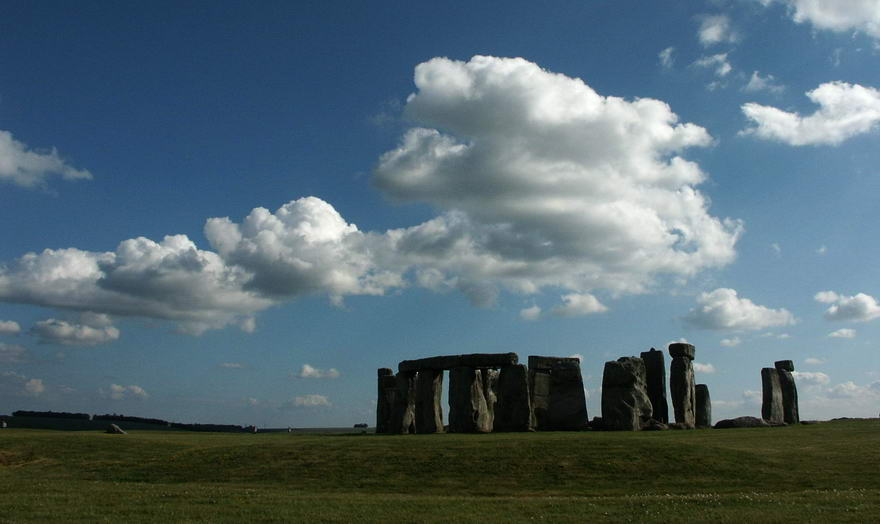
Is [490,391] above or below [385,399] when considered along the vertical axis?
above

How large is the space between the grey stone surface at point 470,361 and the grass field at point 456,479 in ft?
29.1

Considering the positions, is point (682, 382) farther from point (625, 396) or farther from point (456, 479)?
point (456, 479)

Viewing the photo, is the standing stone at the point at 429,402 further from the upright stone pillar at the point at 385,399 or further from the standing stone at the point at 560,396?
the standing stone at the point at 560,396

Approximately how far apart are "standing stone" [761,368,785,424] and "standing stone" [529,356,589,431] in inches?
445

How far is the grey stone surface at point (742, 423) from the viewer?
36.7 meters

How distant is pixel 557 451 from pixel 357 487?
264 inches

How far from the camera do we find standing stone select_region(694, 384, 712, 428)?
4294 cm

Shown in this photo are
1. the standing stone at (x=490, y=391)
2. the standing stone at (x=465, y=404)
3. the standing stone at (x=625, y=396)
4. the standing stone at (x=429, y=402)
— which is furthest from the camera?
the standing stone at (x=490, y=391)

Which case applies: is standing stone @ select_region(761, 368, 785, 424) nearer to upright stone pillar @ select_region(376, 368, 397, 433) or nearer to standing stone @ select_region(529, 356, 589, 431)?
standing stone @ select_region(529, 356, 589, 431)

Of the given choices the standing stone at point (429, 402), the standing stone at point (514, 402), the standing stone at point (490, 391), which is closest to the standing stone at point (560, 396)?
the standing stone at point (514, 402)

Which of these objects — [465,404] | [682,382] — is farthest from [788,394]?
[465,404]

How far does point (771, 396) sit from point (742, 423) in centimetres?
560

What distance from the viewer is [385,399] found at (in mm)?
44594

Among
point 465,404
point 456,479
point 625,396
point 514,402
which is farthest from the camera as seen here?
point 465,404
